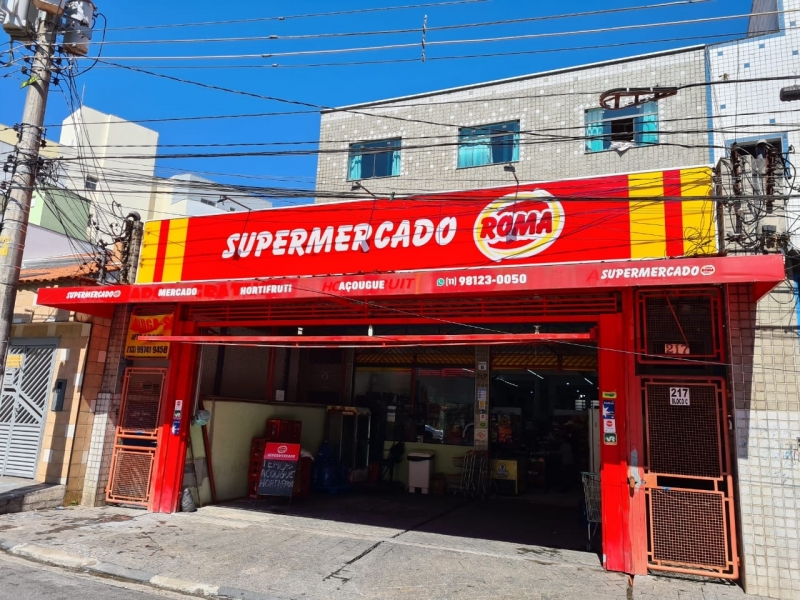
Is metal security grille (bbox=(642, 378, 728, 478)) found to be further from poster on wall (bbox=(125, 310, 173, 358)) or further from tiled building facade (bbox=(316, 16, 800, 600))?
poster on wall (bbox=(125, 310, 173, 358))

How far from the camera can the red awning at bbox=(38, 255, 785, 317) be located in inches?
280

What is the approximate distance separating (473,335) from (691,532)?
3799 mm

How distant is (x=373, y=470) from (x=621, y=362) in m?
8.79

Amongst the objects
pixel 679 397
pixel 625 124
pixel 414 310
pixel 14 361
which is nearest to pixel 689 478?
pixel 679 397

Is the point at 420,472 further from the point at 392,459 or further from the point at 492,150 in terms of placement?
the point at 492,150

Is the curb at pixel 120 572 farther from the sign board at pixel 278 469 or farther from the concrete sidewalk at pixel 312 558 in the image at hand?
the sign board at pixel 278 469

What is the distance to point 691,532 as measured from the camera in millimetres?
7785

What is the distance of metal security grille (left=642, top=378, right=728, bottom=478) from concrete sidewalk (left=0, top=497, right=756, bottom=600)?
4.70ft

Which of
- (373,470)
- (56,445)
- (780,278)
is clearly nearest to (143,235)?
(56,445)

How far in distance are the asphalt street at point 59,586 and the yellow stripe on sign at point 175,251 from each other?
5.81m

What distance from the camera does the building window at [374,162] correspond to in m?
20.9

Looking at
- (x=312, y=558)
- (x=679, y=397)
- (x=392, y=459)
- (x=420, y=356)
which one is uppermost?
(x=420, y=356)

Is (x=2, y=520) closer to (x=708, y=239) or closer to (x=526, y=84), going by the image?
(x=708, y=239)

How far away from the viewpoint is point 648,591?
23.6 ft
